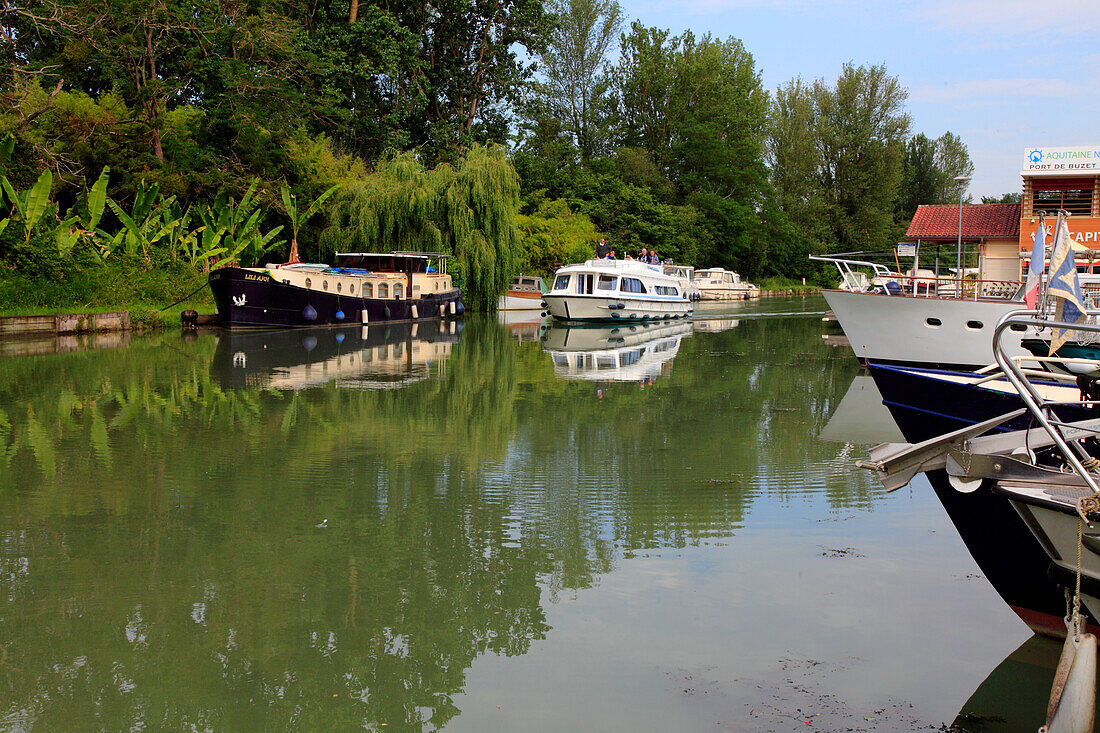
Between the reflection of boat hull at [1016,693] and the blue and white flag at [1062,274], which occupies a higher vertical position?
the blue and white flag at [1062,274]

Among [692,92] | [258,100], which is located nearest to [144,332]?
[258,100]

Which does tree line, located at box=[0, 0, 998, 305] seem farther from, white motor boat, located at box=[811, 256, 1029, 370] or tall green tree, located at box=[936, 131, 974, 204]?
white motor boat, located at box=[811, 256, 1029, 370]

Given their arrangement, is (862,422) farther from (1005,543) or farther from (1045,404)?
(1045,404)

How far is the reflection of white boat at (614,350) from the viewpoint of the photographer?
1692cm

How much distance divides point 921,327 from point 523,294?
24.6 m

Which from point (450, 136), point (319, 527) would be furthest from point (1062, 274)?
point (450, 136)

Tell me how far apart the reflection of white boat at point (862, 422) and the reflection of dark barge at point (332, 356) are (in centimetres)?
659

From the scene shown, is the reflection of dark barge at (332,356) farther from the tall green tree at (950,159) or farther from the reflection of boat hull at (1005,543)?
the tall green tree at (950,159)

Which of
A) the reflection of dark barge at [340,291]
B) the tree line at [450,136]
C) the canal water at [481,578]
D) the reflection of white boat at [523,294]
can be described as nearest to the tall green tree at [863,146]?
the tree line at [450,136]

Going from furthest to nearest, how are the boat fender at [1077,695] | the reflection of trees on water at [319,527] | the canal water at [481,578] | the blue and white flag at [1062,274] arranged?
the blue and white flag at [1062,274] < the reflection of trees on water at [319,527] < the canal water at [481,578] < the boat fender at [1077,695]

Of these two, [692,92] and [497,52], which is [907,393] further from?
[692,92]

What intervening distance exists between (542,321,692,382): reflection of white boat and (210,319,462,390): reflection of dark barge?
8.41 feet

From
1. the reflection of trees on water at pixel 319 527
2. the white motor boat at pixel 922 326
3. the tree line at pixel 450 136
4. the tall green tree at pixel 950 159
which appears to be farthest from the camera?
the tall green tree at pixel 950 159

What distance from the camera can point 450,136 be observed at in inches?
1759
